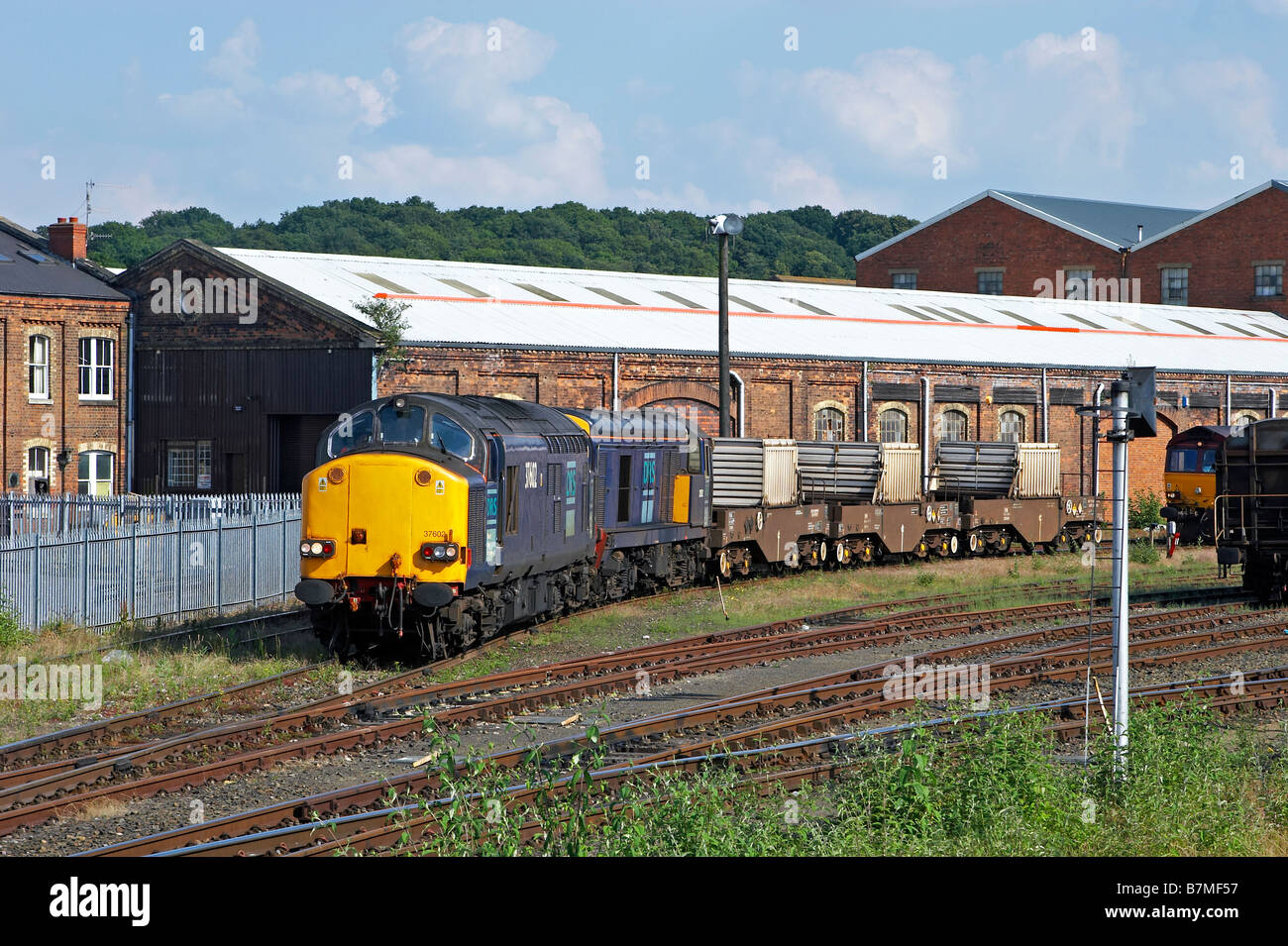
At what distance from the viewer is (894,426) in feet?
143

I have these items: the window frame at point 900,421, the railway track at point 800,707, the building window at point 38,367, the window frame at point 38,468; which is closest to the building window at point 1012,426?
the window frame at point 900,421

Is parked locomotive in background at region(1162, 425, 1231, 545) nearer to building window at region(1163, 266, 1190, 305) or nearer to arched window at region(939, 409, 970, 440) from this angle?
arched window at region(939, 409, 970, 440)

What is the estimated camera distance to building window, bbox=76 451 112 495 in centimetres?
3906

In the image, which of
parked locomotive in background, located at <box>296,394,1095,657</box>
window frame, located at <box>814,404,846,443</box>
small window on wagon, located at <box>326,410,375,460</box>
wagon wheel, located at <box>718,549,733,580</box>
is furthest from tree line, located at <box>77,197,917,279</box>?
small window on wagon, located at <box>326,410,375,460</box>

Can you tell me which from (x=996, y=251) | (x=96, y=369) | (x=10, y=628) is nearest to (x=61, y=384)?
(x=96, y=369)

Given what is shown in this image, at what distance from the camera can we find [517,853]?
28.0ft

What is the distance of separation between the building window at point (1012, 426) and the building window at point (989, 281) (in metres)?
22.8

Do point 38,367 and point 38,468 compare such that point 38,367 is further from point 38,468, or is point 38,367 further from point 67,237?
point 67,237

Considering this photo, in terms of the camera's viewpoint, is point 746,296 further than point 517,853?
→ Yes

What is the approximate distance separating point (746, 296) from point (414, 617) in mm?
31744

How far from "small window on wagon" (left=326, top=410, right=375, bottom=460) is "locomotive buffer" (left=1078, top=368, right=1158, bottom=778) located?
9.20 meters

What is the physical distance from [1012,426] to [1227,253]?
24370 millimetres
